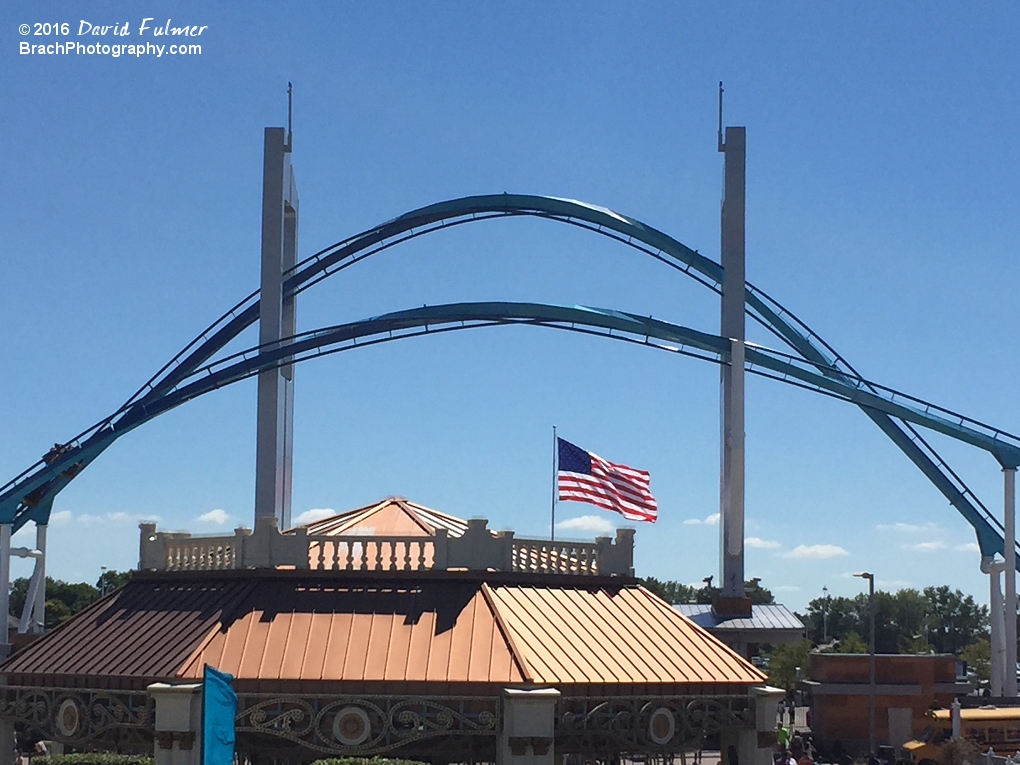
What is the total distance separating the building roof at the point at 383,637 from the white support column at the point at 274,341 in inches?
441

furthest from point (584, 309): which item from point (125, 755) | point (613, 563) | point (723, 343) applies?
point (125, 755)

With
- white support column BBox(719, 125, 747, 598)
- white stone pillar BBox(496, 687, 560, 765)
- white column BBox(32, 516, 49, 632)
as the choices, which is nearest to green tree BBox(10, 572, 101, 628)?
white column BBox(32, 516, 49, 632)

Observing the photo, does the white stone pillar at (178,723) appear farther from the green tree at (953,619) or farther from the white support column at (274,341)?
the green tree at (953,619)

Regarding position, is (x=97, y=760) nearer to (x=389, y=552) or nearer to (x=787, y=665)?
(x=389, y=552)

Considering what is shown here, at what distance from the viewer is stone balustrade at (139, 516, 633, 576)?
2664cm

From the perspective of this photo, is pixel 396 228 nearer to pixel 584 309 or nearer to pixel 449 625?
pixel 584 309

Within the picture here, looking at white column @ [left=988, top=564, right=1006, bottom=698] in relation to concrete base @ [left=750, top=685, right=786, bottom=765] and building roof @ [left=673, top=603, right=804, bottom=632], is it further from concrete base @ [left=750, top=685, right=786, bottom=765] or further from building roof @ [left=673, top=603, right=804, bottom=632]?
concrete base @ [left=750, top=685, right=786, bottom=765]

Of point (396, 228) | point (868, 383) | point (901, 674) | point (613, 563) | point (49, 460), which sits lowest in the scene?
point (901, 674)

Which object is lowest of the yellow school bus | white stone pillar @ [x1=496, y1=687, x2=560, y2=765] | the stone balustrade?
the yellow school bus

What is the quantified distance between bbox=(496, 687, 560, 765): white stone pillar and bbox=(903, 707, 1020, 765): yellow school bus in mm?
23646

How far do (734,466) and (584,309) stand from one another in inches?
296

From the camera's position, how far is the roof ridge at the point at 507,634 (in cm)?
2353

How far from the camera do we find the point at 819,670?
53562 mm

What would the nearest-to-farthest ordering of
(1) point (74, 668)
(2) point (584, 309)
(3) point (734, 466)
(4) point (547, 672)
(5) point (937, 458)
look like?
(4) point (547, 672) → (1) point (74, 668) → (2) point (584, 309) → (3) point (734, 466) → (5) point (937, 458)
